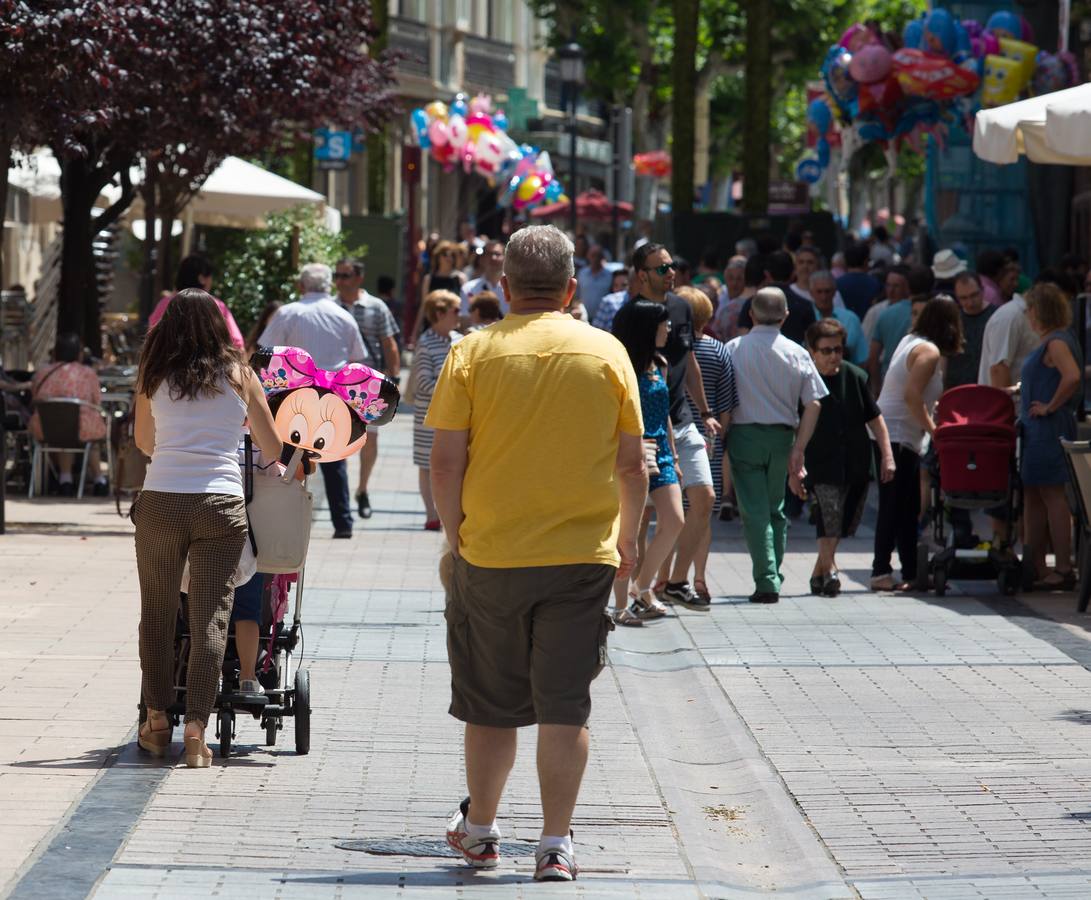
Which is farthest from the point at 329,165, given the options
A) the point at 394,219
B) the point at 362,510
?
the point at 362,510

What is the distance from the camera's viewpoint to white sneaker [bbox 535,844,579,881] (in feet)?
19.1

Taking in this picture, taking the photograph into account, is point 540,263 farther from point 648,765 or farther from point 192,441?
point 648,765

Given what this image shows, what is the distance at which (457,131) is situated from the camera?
3400 cm

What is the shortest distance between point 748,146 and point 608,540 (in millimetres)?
22055

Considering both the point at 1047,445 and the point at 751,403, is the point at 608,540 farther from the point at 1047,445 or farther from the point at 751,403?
the point at 1047,445

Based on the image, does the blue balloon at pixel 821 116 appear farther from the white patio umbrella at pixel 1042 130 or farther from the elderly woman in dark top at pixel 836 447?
the elderly woman in dark top at pixel 836 447

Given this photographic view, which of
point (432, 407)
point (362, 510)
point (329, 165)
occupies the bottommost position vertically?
point (362, 510)

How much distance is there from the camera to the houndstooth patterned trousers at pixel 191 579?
23.7 feet

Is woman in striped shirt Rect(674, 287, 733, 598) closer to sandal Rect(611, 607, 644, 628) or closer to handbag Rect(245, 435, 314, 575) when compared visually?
sandal Rect(611, 607, 644, 628)

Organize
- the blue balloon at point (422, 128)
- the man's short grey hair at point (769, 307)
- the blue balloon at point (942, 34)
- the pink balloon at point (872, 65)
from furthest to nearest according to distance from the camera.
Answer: the blue balloon at point (422, 128), the pink balloon at point (872, 65), the blue balloon at point (942, 34), the man's short grey hair at point (769, 307)

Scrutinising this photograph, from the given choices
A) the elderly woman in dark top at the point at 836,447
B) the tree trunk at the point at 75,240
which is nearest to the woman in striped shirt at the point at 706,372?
the elderly woman in dark top at the point at 836,447

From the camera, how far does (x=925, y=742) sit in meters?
8.02

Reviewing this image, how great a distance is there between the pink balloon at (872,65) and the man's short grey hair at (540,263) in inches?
583

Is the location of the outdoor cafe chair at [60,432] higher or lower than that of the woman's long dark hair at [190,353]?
lower
